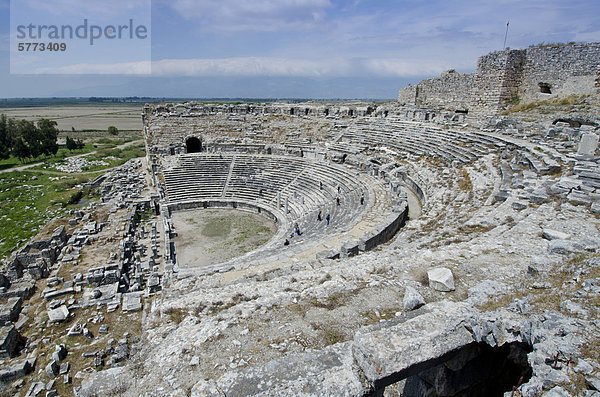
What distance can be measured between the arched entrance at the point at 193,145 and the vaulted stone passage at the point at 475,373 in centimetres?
2534

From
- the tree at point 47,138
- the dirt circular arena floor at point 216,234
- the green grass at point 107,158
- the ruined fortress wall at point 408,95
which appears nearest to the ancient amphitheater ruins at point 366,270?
the dirt circular arena floor at point 216,234

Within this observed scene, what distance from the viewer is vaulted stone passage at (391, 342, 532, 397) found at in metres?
4.07

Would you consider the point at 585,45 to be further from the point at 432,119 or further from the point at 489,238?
the point at 489,238

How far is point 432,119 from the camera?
74.7 feet

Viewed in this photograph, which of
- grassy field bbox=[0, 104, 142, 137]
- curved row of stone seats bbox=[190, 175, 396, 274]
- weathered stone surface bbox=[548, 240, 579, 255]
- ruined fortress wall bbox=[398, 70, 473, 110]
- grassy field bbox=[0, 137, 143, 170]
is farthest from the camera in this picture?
grassy field bbox=[0, 104, 142, 137]

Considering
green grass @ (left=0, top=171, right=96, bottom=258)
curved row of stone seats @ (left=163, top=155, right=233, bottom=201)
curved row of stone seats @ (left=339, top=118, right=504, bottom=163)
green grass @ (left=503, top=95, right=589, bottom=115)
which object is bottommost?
green grass @ (left=0, top=171, right=96, bottom=258)

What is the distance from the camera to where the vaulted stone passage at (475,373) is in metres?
4.07

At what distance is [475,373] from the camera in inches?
171

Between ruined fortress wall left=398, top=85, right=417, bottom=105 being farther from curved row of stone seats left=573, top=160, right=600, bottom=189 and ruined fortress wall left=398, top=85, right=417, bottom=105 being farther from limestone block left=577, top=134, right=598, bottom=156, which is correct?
curved row of stone seats left=573, top=160, right=600, bottom=189

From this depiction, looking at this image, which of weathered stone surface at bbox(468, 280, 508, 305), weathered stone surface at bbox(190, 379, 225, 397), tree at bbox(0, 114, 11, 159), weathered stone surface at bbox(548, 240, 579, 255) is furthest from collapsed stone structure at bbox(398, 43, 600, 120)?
tree at bbox(0, 114, 11, 159)

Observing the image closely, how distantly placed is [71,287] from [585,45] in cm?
2508

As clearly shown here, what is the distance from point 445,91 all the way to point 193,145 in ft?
67.5

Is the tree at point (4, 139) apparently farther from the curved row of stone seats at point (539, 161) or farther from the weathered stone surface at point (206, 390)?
the curved row of stone seats at point (539, 161)

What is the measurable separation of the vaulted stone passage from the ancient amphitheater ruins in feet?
0.09
